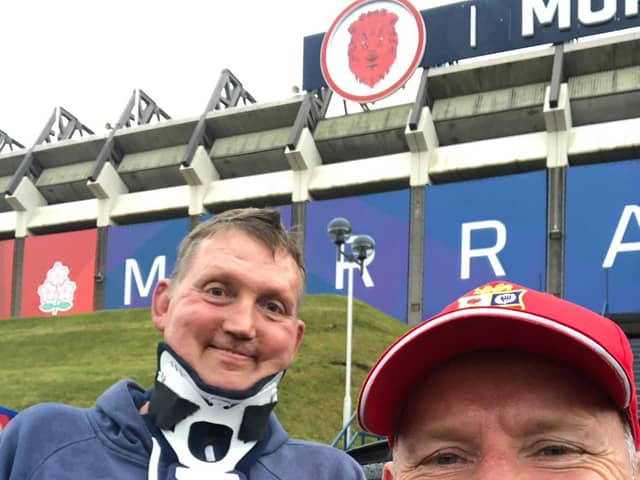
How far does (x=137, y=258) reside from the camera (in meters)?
37.9

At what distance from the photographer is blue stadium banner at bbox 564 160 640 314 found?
28.1 meters

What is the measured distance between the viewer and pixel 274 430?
8.75ft

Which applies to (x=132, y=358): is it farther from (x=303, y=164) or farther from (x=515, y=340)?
(x=515, y=340)

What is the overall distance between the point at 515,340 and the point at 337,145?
33593 millimetres

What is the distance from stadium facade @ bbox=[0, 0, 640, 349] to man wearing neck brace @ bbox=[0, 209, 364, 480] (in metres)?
23.3

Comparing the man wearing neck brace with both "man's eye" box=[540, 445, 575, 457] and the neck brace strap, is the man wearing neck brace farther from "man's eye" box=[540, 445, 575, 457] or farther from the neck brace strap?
"man's eye" box=[540, 445, 575, 457]

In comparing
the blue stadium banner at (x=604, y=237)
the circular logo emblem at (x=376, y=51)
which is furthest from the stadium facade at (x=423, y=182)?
the circular logo emblem at (x=376, y=51)

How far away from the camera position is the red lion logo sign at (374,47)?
3294 cm

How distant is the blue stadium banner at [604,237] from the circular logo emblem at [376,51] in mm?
8254

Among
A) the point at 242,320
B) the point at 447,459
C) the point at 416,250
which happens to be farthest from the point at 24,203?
the point at 447,459


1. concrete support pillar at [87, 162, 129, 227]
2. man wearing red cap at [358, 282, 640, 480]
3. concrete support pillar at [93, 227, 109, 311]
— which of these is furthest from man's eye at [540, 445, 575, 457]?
concrete support pillar at [93, 227, 109, 311]

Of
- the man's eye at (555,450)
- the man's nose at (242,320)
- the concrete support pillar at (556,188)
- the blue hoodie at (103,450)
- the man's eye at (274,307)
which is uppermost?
the concrete support pillar at (556,188)

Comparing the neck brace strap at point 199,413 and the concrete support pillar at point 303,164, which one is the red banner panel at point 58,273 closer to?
the concrete support pillar at point 303,164

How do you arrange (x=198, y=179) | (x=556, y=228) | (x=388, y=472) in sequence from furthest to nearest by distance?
(x=198, y=179)
(x=556, y=228)
(x=388, y=472)
